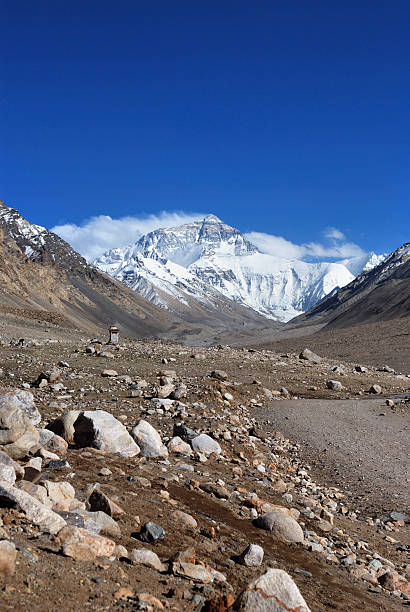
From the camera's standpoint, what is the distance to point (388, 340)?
65625mm

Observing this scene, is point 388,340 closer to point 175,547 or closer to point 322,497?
point 322,497

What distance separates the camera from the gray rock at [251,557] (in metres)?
6.04

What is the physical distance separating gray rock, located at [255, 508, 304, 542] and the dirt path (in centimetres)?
382

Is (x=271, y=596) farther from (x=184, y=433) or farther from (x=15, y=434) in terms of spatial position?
(x=184, y=433)

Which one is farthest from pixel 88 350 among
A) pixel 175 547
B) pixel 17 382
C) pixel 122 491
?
pixel 175 547

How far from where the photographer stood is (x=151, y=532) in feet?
19.9

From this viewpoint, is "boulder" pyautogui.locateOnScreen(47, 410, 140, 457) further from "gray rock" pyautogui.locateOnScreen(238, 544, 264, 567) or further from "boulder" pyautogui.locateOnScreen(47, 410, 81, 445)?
"gray rock" pyautogui.locateOnScreen(238, 544, 264, 567)

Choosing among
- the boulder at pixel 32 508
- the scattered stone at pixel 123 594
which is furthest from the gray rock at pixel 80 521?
the scattered stone at pixel 123 594

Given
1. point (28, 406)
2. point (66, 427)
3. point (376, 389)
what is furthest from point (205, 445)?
point (376, 389)

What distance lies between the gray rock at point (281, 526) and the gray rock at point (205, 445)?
3774mm

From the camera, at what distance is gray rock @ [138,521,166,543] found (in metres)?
6.02

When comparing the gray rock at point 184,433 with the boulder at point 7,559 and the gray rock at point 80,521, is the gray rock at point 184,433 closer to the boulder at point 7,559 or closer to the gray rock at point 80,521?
the gray rock at point 80,521

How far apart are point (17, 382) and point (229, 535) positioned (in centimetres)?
1256

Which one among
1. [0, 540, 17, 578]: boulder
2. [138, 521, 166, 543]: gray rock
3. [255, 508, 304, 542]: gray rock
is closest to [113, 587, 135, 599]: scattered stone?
[0, 540, 17, 578]: boulder
